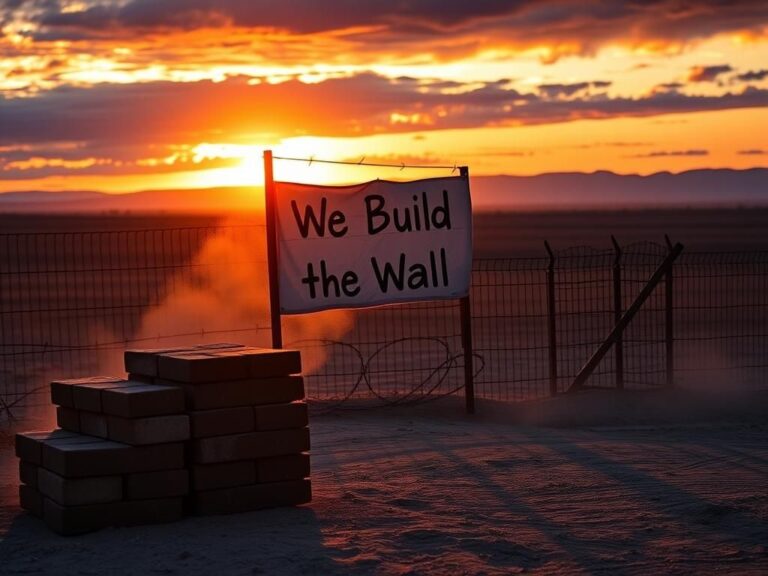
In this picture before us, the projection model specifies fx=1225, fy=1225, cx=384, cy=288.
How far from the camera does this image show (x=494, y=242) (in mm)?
72312

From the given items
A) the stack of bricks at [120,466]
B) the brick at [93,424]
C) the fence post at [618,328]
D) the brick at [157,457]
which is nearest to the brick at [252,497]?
the stack of bricks at [120,466]

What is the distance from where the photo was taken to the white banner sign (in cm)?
1375

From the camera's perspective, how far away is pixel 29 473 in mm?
9523

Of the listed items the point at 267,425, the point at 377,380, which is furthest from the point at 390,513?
the point at 377,380

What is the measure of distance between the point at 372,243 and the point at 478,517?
18.2 ft

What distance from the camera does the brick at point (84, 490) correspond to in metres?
8.80

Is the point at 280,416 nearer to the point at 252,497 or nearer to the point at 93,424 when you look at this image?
the point at 252,497

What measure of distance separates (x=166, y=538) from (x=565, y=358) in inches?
543

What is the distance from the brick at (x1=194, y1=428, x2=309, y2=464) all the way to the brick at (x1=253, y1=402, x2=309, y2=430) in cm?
5

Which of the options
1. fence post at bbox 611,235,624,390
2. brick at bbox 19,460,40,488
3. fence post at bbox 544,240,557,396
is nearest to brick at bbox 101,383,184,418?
brick at bbox 19,460,40,488

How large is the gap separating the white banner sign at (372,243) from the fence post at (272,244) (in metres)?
0.09

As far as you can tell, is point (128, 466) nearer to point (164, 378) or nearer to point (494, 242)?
point (164, 378)

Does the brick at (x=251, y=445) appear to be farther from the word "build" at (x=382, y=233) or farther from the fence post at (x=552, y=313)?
the fence post at (x=552, y=313)

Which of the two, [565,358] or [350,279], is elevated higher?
[350,279]
